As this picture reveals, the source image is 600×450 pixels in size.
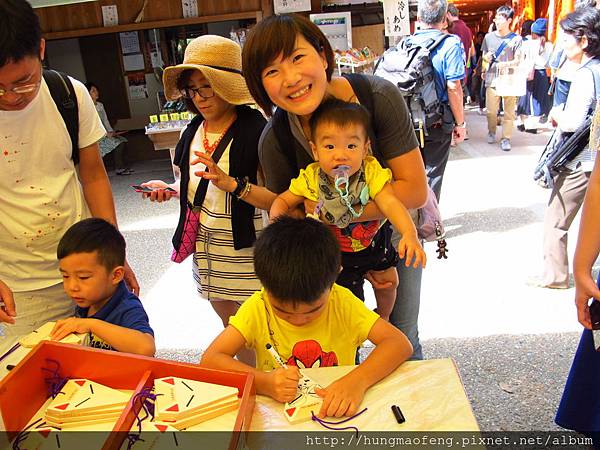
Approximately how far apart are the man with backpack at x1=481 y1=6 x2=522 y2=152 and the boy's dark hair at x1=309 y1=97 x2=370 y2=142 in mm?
6078

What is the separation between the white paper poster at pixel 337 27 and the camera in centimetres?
533

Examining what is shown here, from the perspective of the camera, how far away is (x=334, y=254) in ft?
4.58

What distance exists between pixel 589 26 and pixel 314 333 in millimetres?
2868

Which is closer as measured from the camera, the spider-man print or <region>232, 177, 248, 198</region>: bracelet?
→ the spider-man print

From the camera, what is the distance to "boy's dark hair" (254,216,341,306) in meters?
1.32

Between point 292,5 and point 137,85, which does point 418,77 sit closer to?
point 292,5

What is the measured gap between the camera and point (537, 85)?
325 inches

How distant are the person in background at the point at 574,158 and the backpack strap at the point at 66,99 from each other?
2.62m

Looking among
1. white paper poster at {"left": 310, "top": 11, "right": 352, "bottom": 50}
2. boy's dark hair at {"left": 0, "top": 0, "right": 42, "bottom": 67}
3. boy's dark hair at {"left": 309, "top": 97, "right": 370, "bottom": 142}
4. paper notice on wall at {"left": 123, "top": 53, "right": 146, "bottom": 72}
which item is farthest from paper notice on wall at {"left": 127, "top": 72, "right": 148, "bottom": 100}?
boy's dark hair at {"left": 309, "top": 97, "right": 370, "bottom": 142}

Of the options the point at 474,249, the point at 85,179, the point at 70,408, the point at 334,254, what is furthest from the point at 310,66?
the point at 474,249

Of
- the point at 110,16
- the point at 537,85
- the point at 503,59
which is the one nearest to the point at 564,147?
the point at 503,59

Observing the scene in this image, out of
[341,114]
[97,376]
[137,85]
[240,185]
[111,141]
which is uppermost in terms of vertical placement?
[341,114]

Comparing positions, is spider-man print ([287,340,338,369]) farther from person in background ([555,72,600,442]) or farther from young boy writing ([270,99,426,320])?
person in background ([555,72,600,442])

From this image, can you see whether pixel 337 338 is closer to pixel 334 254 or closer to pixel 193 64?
pixel 334 254
